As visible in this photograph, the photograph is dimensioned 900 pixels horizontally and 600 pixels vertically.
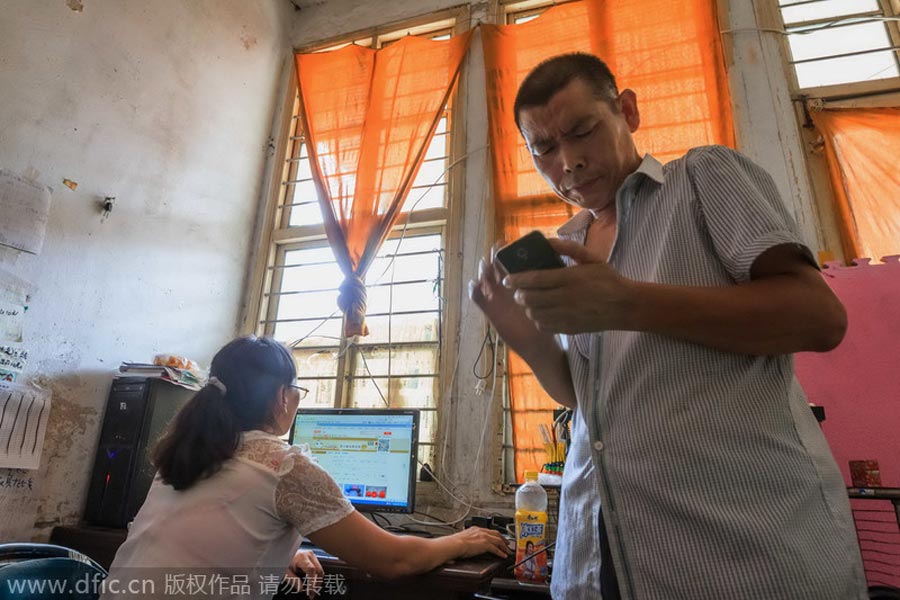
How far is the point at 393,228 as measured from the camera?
8.86 ft

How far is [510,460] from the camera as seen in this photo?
2150 millimetres

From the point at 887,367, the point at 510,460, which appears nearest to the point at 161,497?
the point at 510,460

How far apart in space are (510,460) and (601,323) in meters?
1.73

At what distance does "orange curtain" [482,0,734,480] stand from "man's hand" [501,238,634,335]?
1547 mm

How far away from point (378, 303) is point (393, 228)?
1.37 feet

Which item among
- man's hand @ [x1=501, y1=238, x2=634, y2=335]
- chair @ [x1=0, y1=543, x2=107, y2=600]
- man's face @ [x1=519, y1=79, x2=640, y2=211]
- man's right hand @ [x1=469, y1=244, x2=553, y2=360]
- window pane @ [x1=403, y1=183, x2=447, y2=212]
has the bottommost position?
chair @ [x1=0, y1=543, x2=107, y2=600]

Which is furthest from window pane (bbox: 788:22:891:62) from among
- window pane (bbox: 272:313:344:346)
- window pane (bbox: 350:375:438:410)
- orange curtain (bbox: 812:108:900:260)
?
window pane (bbox: 272:313:344:346)

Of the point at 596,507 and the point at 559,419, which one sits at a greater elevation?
the point at 559,419

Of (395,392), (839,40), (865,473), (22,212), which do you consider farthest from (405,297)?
(839,40)

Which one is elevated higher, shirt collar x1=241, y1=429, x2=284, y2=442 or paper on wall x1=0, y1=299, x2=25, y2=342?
paper on wall x1=0, y1=299, x2=25, y2=342

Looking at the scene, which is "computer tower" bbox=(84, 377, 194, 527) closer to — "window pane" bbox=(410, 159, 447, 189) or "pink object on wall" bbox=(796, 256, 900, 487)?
"window pane" bbox=(410, 159, 447, 189)

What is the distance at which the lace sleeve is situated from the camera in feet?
3.75


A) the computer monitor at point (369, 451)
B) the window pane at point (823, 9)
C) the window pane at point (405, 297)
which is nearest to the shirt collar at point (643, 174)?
the computer monitor at point (369, 451)

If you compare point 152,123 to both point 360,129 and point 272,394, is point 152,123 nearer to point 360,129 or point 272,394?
point 360,129
